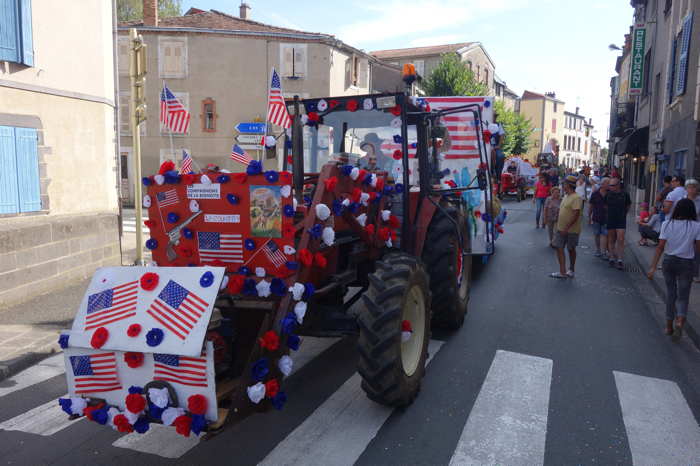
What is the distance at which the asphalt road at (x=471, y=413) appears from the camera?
378 centimetres

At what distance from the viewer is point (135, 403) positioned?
10.3 feet

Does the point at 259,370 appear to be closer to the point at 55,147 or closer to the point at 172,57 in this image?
the point at 55,147

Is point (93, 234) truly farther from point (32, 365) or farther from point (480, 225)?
point (480, 225)

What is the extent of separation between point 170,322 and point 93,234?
6912mm

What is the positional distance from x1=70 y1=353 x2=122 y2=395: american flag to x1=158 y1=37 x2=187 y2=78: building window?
24.4 metres

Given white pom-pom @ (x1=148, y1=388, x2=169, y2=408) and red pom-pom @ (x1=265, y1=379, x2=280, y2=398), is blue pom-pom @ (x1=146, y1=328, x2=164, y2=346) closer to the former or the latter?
white pom-pom @ (x1=148, y1=388, x2=169, y2=408)

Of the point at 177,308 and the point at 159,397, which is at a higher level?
the point at 177,308

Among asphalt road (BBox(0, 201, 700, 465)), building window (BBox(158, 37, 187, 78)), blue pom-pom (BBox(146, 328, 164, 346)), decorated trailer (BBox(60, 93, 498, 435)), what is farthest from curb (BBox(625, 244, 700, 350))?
building window (BBox(158, 37, 187, 78))

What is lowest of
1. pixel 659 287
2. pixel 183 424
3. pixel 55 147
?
pixel 659 287

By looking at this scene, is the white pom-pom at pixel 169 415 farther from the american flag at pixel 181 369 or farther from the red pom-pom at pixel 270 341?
the red pom-pom at pixel 270 341

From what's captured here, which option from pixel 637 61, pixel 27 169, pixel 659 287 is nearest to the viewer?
pixel 27 169

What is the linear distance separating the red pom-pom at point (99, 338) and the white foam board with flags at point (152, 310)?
12mm

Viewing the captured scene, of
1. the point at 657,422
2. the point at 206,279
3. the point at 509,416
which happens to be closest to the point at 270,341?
the point at 206,279

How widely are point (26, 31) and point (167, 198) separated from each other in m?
5.57
